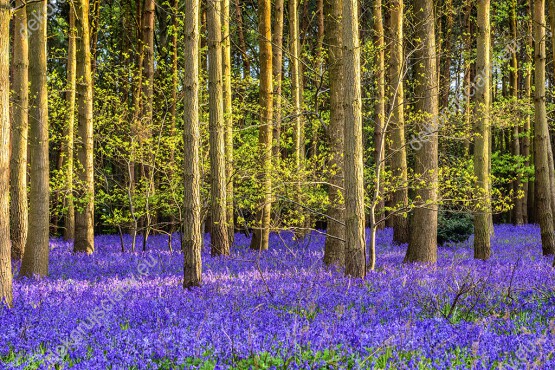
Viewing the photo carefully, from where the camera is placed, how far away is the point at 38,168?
1070cm

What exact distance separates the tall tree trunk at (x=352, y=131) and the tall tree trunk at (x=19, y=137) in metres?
6.57

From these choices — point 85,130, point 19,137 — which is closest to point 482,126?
point 85,130

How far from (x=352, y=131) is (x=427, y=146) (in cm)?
411

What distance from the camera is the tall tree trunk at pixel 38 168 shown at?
10.7 metres

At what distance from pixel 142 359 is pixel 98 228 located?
33.7m

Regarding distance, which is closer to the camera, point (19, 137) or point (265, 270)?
point (265, 270)

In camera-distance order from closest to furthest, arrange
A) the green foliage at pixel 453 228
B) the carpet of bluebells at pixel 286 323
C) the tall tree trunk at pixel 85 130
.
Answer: the carpet of bluebells at pixel 286 323, the tall tree trunk at pixel 85 130, the green foliage at pixel 453 228

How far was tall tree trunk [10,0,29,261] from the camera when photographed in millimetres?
11484

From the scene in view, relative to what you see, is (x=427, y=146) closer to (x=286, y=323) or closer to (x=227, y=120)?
(x=227, y=120)

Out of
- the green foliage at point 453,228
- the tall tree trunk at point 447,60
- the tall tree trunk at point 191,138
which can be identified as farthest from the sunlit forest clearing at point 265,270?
the tall tree trunk at point 447,60

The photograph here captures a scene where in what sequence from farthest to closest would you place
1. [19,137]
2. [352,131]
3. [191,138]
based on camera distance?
[19,137], [352,131], [191,138]

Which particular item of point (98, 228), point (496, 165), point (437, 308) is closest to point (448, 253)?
point (437, 308)

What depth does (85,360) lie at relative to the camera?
494cm
